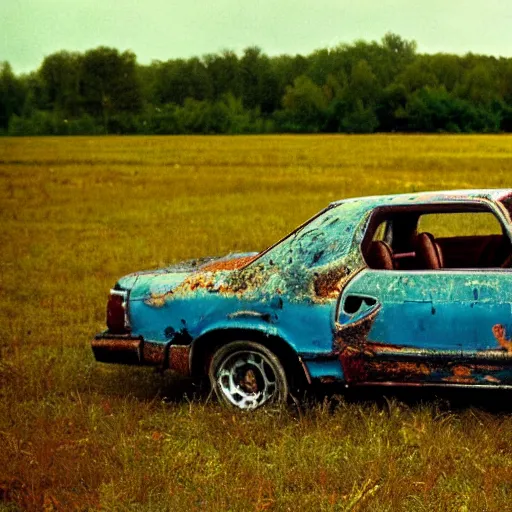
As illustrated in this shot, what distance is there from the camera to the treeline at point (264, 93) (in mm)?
100625

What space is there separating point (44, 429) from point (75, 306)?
A: 5.42 metres

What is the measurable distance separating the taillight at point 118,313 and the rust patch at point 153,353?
7.6 inches

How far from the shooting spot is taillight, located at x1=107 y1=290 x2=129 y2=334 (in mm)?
7125

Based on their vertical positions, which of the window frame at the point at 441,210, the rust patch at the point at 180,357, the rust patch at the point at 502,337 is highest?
the window frame at the point at 441,210

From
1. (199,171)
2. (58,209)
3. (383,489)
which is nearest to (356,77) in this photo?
(199,171)

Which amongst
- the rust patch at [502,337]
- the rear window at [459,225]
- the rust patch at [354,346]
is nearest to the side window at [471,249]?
the rust patch at [502,337]

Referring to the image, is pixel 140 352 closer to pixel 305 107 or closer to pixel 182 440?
pixel 182 440

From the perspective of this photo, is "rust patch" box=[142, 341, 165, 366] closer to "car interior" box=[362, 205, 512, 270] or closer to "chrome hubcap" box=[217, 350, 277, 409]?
"chrome hubcap" box=[217, 350, 277, 409]

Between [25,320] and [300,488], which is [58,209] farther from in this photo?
[300,488]

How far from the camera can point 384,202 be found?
266 inches

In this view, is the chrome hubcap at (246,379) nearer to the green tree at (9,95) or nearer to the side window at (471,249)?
the side window at (471,249)

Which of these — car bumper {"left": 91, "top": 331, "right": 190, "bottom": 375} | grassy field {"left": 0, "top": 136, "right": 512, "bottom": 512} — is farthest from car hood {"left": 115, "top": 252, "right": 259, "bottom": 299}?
grassy field {"left": 0, "top": 136, "right": 512, "bottom": 512}

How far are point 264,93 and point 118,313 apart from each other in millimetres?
118872

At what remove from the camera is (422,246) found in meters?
6.82
